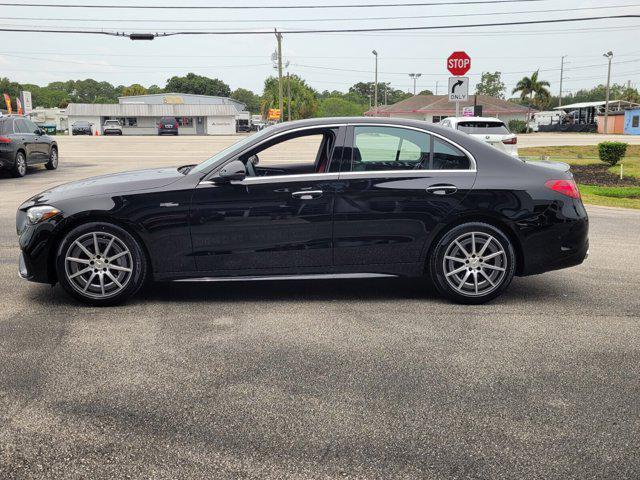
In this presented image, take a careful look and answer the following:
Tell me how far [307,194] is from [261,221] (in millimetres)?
457

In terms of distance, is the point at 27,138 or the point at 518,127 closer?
the point at 27,138

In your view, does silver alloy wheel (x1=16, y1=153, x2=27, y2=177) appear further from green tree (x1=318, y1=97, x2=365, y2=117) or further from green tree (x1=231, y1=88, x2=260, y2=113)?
green tree (x1=231, y1=88, x2=260, y2=113)

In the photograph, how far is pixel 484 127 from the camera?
60.4 feet

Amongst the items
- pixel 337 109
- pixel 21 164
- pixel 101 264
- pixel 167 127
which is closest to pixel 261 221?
pixel 101 264

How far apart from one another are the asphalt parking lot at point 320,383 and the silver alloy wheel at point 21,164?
13347mm

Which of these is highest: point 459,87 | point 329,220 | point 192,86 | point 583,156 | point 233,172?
point 192,86

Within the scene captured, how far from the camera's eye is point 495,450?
125 inches

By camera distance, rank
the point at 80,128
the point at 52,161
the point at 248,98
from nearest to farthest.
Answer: the point at 52,161
the point at 80,128
the point at 248,98

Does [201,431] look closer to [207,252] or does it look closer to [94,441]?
[94,441]

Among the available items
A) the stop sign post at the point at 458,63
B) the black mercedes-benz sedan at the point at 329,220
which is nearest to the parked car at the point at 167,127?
the stop sign post at the point at 458,63

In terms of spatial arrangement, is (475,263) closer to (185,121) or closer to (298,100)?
(185,121)

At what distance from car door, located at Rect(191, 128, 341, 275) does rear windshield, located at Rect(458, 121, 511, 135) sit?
43.4 feet

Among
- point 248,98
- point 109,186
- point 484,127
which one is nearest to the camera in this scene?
point 109,186

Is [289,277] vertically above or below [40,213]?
below
